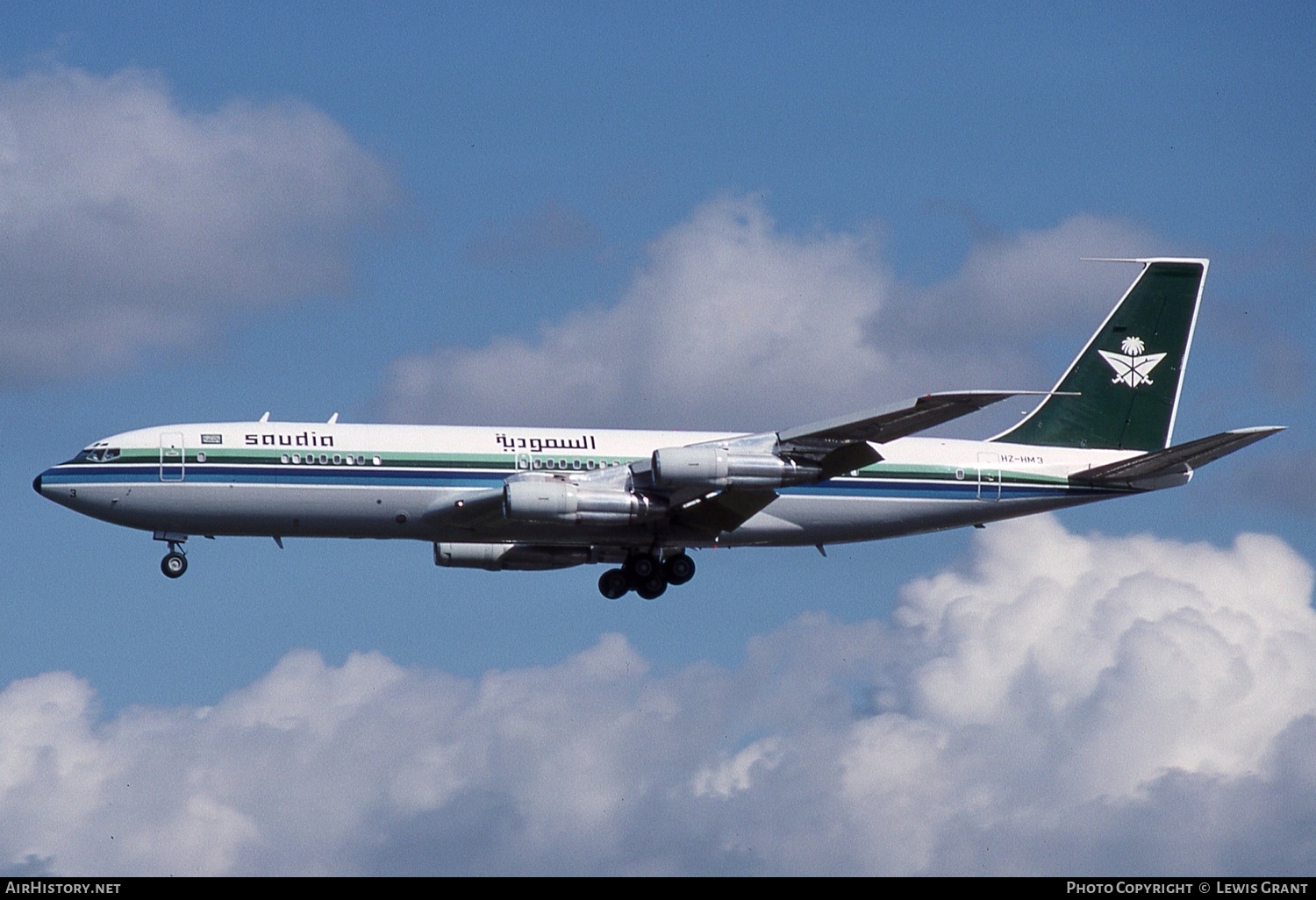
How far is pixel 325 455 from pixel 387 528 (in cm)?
306

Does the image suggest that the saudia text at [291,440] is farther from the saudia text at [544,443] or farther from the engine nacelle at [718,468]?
the engine nacelle at [718,468]

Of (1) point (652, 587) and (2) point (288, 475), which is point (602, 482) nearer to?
(1) point (652, 587)

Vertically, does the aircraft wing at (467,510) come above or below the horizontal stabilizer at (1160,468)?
below

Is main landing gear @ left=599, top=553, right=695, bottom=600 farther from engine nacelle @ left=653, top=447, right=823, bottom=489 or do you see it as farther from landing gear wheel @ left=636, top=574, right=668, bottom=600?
engine nacelle @ left=653, top=447, right=823, bottom=489

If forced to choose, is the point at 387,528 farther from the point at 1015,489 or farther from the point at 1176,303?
the point at 1176,303

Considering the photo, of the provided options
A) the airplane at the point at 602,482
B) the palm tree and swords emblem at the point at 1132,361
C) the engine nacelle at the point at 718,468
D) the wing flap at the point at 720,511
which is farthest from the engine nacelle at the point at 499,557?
the palm tree and swords emblem at the point at 1132,361

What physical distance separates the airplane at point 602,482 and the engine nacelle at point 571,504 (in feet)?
0.17

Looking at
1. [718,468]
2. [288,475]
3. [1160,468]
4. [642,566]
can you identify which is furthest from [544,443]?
[1160,468]

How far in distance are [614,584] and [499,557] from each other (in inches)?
185

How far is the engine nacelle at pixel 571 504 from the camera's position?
57844mm

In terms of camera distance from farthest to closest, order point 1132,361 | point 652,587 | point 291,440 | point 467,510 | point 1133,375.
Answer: point 1132,361, point 1133,375, point 652,587, point 291,440, point 467,510

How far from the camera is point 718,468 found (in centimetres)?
5838

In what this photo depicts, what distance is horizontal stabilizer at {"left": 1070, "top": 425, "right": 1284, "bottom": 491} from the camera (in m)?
60.2
